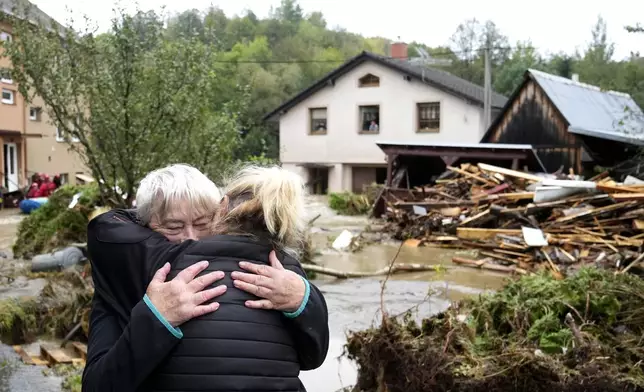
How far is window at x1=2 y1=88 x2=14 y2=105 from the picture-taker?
92.4 feet

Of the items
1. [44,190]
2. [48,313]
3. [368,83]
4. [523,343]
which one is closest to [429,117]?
[368,83]

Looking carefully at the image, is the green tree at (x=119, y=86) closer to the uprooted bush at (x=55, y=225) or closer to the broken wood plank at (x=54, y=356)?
the broken wood plank at (x=54, y=356)

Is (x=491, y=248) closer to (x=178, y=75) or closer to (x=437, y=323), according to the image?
(x=178, y=75)

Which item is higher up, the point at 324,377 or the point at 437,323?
the point at 437,323

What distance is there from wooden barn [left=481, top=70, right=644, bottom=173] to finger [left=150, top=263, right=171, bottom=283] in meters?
19.0

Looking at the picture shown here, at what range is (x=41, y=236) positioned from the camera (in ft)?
44.9

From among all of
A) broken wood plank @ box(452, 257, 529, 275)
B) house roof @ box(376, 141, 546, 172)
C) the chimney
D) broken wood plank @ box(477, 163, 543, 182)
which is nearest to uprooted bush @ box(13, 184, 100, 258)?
broken wood plank @ box(452, 257, 529, 275)

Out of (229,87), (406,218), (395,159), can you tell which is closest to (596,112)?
(395,159)

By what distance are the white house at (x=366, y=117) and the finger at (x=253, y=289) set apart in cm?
2948

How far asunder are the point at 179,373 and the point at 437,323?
3769 mm

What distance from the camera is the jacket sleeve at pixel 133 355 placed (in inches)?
72.7

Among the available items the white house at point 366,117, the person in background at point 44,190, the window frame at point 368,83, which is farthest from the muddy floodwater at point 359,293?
the window frame at point 368,83

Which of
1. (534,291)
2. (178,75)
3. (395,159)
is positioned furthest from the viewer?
(395,159)

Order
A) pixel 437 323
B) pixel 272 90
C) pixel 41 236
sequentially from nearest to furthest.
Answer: pixel 437 323 → pixel 41 236 → pixel 272 90
